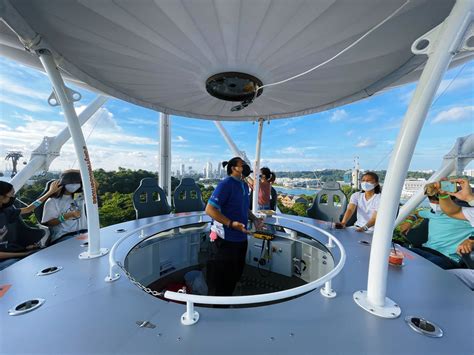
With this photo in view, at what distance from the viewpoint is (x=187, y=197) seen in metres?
5.01

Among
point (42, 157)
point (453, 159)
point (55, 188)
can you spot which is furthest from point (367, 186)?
point (42, 157)

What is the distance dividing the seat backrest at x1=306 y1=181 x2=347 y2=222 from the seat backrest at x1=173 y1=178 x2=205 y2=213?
279 cm

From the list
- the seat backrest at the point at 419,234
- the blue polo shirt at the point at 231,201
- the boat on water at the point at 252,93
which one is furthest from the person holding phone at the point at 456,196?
the blue polo shirt at the point at 231,201

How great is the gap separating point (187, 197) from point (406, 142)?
15.1ft

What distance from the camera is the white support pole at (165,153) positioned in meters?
6.64

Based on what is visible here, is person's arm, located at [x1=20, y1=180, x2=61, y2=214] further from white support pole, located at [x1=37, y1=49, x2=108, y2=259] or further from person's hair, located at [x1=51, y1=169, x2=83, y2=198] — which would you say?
white support pole, located at [x1=37, y1=49, x2=108, y2=259]

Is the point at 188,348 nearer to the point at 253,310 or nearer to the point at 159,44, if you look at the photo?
the point at 253,310

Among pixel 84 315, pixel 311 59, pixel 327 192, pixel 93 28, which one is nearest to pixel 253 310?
pixel 84 315

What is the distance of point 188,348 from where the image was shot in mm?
902

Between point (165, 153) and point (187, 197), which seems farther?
point (165, 153)

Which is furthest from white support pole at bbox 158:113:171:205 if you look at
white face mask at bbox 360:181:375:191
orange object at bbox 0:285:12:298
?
white face mask at bbox 360:181:375:191

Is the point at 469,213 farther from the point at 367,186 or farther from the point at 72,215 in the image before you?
the point at 72,215

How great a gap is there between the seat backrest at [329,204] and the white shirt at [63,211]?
14.2 ft

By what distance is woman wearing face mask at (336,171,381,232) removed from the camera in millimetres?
3011
